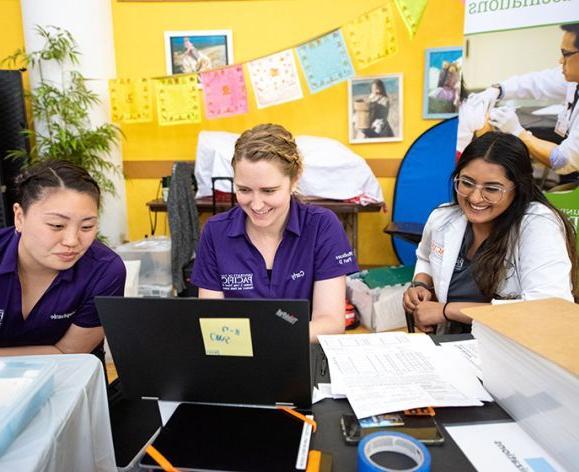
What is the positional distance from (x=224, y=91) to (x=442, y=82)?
5.40 ft

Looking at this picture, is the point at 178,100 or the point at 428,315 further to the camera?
the point at 178,100

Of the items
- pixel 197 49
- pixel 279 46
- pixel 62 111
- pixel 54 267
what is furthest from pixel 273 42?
pixel 54 267

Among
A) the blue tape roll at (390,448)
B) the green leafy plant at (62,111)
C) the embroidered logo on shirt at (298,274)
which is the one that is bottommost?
the blue tape roll at (390,448)

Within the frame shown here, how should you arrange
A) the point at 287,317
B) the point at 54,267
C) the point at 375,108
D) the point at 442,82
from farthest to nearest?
the point at 375,108 < the point at 442,82 < the point at 54,267 < the point at 287,317

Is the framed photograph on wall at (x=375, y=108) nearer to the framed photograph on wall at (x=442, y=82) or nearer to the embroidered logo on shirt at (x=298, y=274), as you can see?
the framed photograph on wall at (x=442, y=82)

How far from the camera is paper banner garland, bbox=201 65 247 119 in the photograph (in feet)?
10.2

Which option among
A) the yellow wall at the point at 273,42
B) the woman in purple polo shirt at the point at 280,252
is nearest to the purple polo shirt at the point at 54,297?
the woman in purple polo shirt at the point at 280,252

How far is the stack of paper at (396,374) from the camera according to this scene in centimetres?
78

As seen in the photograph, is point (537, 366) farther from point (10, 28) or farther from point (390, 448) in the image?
point (10, 28)

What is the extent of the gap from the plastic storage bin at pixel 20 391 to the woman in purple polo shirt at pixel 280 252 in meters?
0.71

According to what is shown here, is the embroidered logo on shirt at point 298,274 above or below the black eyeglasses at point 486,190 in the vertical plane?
below

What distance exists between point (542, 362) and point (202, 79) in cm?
294

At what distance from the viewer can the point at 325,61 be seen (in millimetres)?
2891

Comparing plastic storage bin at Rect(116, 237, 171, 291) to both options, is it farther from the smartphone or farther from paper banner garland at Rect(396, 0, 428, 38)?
the smartphone
